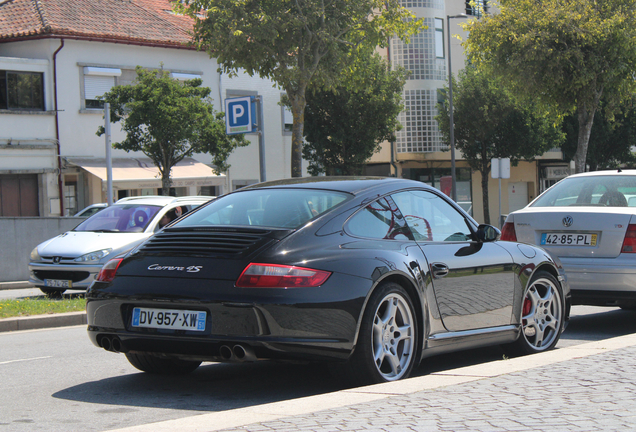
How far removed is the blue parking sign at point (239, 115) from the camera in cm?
1703

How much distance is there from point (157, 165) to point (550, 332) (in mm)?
24485

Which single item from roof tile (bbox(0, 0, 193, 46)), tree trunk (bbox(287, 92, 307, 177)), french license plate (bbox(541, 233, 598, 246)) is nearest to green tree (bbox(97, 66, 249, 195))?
roof tile (bbox(0, 0, 193, 46))

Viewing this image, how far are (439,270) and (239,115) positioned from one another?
11.5 meters

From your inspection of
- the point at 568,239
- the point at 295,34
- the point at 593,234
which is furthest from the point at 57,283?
the point at 295,34

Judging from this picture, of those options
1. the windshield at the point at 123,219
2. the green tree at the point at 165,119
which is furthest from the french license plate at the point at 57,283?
the green tree at the point at 165,119

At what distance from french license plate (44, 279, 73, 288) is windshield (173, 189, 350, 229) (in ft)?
26.8

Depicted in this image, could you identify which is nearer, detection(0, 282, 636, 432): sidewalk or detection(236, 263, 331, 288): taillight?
detection(0, 282, 636, 432): sidewalk

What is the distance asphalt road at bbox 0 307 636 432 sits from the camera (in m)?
5.25

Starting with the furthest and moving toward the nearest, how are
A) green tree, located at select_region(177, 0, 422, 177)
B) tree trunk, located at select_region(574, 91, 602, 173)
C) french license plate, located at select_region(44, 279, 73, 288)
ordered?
tree trunk, located at select_region(574, 91, 602, 173)
green tree, located at select_region(177, 0, 422, 177)
french license plate, located at select_region(44, 279, 73, 288)

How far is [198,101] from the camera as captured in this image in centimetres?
2962

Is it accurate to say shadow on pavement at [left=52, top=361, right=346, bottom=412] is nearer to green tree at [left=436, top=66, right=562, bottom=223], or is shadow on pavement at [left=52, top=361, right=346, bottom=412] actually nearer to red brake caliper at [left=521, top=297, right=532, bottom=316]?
red brake caliper at [left=521, top=297, right=532, bottom=316]

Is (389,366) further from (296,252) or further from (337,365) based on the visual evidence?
(296,252)

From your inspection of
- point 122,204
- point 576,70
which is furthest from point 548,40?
point 122,204

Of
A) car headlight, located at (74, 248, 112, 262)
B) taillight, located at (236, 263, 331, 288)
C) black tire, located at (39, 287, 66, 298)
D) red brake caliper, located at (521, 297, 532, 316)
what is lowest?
black tire, located at (39, 287, 66, 298)
